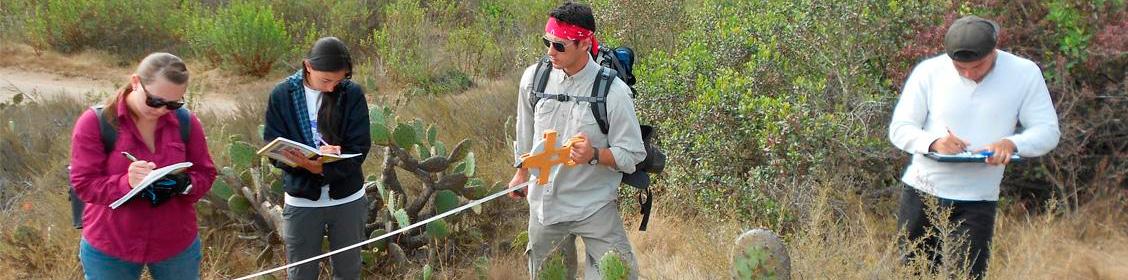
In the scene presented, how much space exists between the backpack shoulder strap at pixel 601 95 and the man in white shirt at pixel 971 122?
3.64 ft

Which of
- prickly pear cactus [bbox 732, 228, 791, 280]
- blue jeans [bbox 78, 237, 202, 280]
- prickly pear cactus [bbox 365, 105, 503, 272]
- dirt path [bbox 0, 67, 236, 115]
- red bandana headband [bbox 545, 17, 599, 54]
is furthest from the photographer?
dirt path [bbox 0, 67, 236, 115]

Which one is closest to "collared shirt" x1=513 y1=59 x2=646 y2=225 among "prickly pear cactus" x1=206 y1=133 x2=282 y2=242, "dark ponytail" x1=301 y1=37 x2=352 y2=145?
"dark ponytail" x1=301 y1=37 x2=352 y2=145

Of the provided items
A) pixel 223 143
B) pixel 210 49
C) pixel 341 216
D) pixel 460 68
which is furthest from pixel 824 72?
pixel 210 49

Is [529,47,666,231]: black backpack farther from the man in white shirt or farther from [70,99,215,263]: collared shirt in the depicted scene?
[70,99,215,263]: collared shirt

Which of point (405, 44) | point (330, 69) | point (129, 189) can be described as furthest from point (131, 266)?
point (405, 44)

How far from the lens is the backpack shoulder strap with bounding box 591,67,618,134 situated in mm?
3707

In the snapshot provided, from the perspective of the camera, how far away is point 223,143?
23.3 ft

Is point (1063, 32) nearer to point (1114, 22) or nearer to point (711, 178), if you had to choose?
point (1114, 22)

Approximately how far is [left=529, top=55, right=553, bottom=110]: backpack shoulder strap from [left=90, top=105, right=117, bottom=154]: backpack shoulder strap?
4.54 ft

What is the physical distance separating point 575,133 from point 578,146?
19cm

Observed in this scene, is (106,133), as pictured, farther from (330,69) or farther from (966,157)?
(966,157)

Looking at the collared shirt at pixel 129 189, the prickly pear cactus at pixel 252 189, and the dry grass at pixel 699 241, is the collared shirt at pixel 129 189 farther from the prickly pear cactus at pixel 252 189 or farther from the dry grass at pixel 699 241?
the dry grass at pixel 699 241

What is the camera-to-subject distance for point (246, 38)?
1195 cm

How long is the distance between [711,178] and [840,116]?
719 millimetres
